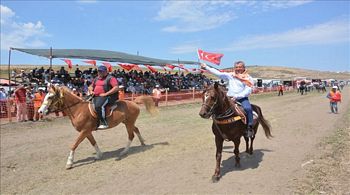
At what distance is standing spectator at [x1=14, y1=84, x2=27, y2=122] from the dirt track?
3.15 meters

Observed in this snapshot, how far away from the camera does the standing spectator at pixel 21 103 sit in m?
16.4

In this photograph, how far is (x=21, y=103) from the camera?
1648 cm

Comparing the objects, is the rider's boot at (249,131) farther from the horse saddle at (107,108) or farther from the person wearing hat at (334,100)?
the person wearing hat at (334,100)

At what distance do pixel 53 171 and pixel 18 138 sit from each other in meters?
5.22

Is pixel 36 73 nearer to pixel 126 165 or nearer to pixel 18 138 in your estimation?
pixel 18 138

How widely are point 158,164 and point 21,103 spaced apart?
10642 mm

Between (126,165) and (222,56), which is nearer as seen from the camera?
(126,165)

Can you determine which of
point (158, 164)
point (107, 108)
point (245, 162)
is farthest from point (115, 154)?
point (245, 162)

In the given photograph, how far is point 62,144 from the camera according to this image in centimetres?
1170

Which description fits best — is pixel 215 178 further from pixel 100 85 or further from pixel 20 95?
pixel 20 95

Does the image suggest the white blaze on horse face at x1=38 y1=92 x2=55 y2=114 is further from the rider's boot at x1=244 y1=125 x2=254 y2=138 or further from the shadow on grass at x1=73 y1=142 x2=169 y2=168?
the rider's boot at x1=244 y1=125 x2=254 y2=138

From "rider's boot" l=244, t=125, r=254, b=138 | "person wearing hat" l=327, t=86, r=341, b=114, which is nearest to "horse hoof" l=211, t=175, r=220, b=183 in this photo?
"rider's boot" l=244, t=125, r=254, b=138

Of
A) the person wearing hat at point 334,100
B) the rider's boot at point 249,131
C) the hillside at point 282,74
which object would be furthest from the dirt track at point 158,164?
the hillside at point 282,74

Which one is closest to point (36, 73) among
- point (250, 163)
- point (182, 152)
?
point (182, 152)
